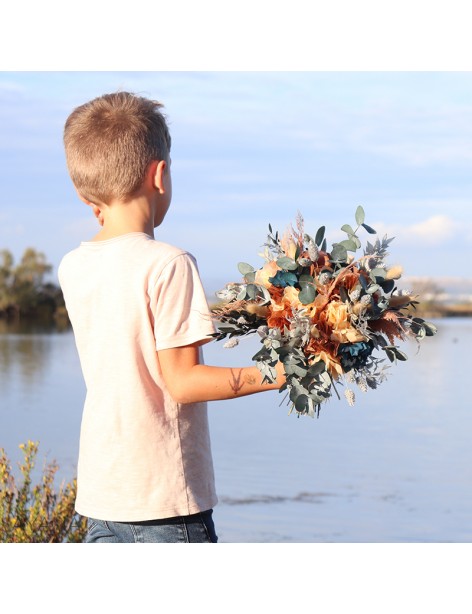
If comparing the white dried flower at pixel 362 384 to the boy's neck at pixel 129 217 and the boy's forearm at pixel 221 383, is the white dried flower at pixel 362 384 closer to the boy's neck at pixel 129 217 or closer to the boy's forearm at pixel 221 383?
the boy's forearm at pixel 221 383

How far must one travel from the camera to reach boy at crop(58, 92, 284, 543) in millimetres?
1768

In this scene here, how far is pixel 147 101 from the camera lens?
1.90 metres

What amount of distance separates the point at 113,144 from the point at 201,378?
20.0 inches

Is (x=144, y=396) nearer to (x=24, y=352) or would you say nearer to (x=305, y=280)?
(x=305, y=280)

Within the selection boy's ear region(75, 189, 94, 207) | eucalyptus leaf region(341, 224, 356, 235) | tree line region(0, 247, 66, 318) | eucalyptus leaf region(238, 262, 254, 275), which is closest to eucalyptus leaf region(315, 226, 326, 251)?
eucalyptus leaf region(341, 224, 356, 235)

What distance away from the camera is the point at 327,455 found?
8.05 metres

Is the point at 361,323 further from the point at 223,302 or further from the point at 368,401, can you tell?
the point at 368,401

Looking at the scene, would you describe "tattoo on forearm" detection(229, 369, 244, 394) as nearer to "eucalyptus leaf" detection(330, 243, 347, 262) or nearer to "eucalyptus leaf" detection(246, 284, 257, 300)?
"eucalyptus leaf" detection(246, 284, 257, 300)

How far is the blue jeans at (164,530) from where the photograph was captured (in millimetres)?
1816

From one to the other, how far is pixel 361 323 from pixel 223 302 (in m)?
0.29

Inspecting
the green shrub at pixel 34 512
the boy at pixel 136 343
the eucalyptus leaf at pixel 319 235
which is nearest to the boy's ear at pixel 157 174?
the boy at pixel 136 343

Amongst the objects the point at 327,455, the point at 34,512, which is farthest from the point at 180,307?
the point at 327,455
